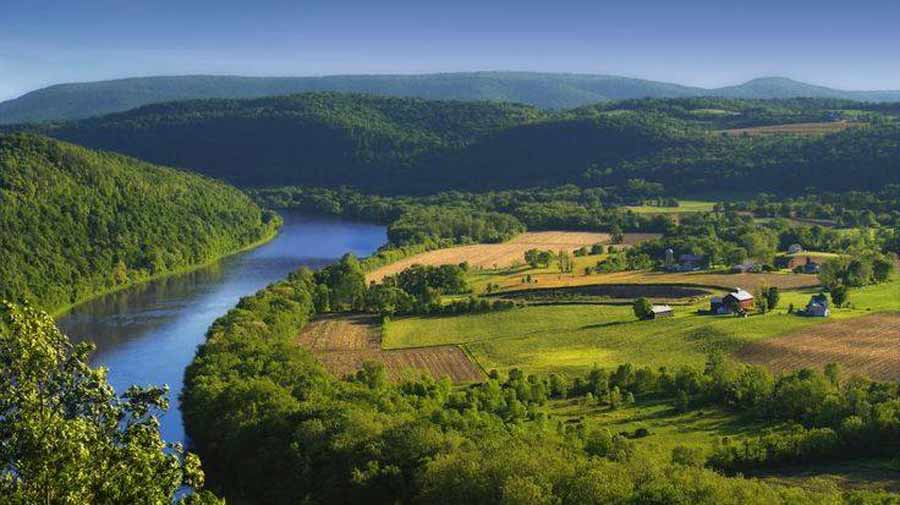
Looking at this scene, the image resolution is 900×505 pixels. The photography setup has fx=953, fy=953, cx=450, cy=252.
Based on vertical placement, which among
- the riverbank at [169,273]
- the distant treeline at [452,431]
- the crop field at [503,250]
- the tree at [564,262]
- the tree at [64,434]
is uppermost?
the tree at [64,434]

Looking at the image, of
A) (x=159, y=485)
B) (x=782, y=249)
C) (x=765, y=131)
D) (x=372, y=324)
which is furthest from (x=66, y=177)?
(x=765, y=131)

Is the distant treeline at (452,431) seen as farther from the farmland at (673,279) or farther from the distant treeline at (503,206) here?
the distant treeline at (503,206)

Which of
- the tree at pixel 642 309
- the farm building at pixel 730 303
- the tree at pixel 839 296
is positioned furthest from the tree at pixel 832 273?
the tree at pixel 642 309

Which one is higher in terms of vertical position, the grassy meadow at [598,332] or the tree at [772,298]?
the tree at [772,298]

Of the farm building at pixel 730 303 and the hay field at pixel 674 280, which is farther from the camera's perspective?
the hay field at pixel 674 280

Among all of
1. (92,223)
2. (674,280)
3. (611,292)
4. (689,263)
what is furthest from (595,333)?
(92,223)

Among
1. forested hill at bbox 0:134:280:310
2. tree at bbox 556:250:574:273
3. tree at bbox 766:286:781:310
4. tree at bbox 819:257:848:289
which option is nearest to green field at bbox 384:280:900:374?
tree at bbox 766:286:781:310

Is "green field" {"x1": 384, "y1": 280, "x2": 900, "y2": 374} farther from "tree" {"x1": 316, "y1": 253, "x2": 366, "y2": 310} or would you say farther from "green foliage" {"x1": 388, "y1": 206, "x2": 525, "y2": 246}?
"green foliage" {"x1": 388, "y1": 206, "x2": 525, "y2": 246}
